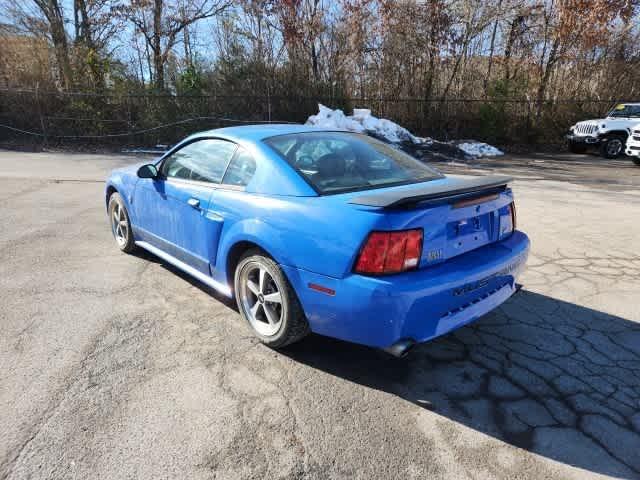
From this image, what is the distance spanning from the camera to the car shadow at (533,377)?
7.39 feet

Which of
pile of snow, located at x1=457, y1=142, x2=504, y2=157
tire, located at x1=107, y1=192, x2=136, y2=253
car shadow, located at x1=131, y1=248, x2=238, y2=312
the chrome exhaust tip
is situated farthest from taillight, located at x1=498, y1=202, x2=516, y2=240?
pile of snow, located at x1=457, y1=142, x2=504, y2=157

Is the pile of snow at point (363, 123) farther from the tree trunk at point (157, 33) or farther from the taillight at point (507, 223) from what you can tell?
the taillight at point (507, 223)

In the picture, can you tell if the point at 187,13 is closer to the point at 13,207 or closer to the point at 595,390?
the point at 13,207

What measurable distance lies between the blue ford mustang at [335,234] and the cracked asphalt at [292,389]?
1.20ft

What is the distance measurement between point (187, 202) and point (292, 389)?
5.70ft

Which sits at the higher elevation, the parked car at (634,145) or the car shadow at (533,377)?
the parked car at (634,145)

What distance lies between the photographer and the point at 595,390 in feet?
8.64

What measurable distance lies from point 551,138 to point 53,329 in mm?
20045

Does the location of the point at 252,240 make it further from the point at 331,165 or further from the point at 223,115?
the point at 223,115

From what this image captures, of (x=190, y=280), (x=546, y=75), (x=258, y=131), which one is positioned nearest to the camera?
(x=258, y=131)

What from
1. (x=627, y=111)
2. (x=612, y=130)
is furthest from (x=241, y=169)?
(x=627, y=111)

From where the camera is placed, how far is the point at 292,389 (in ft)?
8.59

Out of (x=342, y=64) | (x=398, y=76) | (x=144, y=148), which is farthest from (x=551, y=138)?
(x=144, y=148)

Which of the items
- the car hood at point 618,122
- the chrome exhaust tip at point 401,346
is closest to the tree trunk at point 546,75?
the car hood at point 618,122
